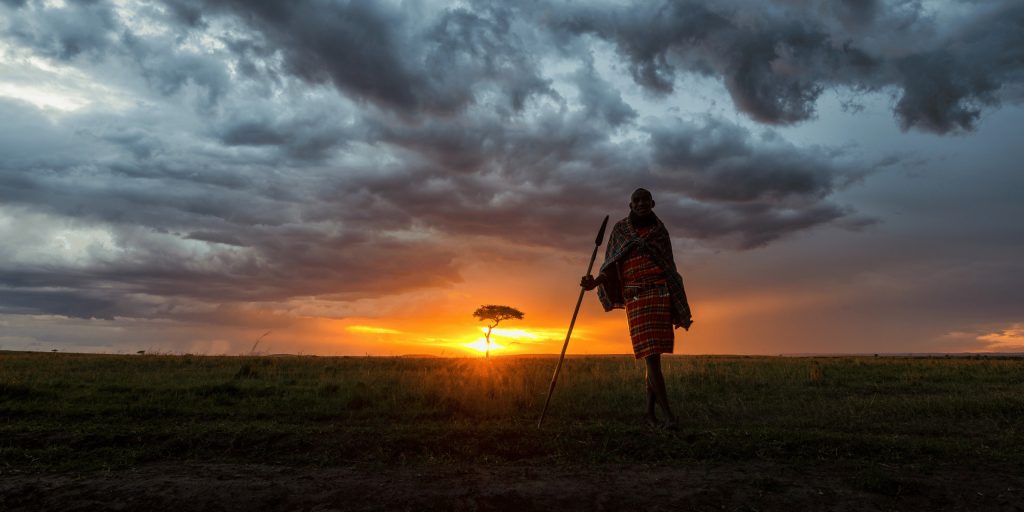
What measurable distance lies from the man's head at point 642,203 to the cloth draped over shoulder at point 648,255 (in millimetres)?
211

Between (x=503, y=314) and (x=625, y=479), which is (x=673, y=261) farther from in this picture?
(x=503, y=314)

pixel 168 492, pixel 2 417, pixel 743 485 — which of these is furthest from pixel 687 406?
pixel 2 417

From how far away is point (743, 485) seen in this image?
4516mm

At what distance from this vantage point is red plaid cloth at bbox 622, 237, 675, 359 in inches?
273

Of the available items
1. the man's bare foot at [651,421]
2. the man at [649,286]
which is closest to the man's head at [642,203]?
the man at [649,286]

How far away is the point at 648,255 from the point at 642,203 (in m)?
0.63

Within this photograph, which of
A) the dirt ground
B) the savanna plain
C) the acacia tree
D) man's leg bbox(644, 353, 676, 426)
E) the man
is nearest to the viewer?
the dirt ground

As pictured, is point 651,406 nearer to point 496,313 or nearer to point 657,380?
point 657,380

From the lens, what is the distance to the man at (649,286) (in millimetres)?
6938

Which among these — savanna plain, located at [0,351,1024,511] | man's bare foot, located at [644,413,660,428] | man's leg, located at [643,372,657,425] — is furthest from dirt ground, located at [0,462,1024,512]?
man's leg, located at [643,372,657,425]

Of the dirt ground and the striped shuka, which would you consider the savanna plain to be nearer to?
the dirt ground

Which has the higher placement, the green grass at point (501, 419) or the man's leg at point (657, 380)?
the man's leg at point (657, 380)

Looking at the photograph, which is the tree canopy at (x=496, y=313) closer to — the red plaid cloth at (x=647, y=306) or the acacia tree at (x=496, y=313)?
the acacia tree at (x=496, y=313)

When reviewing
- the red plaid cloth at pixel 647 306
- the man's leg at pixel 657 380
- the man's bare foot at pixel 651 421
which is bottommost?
the man's bare foot at pixel 651 421
